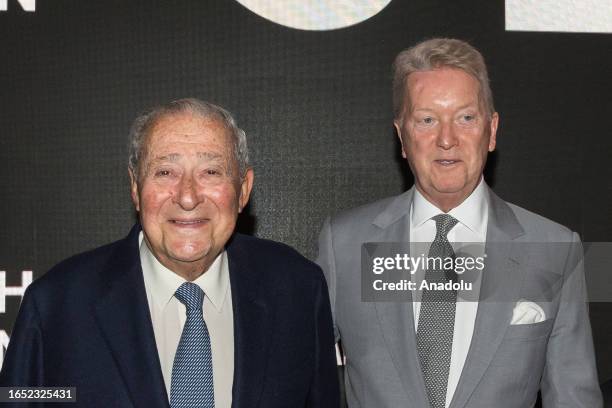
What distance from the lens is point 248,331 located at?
1.71 meters

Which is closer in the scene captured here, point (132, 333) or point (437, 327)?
point (132, 333)

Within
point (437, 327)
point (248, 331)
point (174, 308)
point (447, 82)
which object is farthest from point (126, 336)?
point (447, 82)

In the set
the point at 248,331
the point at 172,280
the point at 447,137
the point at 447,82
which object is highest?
the point at 447,82

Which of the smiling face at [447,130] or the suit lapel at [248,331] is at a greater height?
the smiling face at [447,130]

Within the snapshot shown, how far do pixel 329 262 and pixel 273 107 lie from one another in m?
1.08

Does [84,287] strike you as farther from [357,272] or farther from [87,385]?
[357,272]

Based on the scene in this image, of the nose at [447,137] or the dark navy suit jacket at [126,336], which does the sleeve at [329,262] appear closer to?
the dark navy suit jacket at [126,336]

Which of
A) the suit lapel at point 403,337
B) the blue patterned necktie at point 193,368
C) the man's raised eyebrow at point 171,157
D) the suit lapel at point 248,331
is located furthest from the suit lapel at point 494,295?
the man's raised eyebrow at point 171,157

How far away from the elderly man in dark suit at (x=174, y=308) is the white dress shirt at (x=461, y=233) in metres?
0.41

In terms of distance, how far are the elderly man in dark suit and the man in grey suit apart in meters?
0.26

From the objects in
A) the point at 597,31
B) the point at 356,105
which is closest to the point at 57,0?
the point at 356,105

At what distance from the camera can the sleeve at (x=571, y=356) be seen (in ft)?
6.26

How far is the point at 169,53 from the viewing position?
2.96 meters

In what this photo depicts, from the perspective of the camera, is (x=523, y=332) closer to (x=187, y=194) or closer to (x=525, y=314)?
(x=525, y=314)
